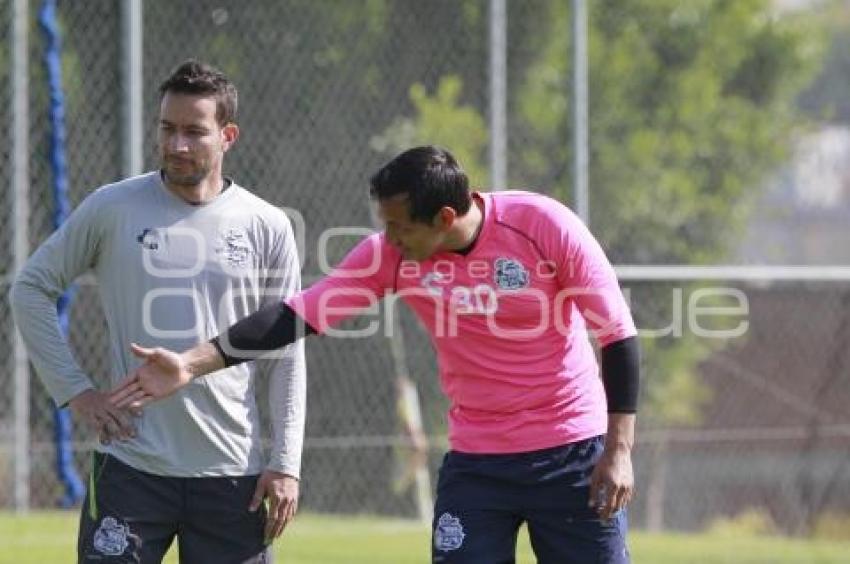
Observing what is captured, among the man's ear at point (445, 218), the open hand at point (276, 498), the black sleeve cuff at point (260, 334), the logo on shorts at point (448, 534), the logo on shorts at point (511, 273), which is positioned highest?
the man's ear at point (445, 218)

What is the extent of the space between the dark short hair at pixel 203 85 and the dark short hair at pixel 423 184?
22.5 inches

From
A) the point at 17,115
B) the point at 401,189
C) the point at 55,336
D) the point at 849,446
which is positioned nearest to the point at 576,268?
the point at 401,189

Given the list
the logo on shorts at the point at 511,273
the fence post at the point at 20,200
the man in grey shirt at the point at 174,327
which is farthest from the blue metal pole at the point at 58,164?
the logo on shorts at the point at 511,273

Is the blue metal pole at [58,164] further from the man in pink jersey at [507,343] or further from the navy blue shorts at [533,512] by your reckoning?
the navy blue shorts at [533,512]

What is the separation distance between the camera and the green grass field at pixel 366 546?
31.1 ft

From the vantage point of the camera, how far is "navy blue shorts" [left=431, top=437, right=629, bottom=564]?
5.46 meters

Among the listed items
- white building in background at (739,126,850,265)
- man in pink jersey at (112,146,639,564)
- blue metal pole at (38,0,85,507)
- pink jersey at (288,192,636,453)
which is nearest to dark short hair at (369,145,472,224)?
man in pink jersey at (112,146,639,564)

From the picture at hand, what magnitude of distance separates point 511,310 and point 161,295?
1.03m

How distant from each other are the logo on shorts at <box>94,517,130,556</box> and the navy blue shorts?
93 centimetres

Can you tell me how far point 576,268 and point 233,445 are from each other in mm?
1152

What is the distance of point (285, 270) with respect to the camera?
5.54m

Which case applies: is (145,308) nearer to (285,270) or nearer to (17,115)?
(285,270)

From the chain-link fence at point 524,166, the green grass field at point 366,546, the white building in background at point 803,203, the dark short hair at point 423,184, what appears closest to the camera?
the dark short hair at point 423,184

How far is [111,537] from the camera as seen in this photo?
530cm
